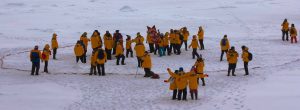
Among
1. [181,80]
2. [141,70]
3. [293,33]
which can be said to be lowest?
[141,70]

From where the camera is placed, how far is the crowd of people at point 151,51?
1512 cm

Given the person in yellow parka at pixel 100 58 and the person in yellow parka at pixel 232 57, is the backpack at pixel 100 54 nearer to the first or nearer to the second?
the person in yellow parka at pixel 100 58

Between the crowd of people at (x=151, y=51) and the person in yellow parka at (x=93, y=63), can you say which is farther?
the person in yellow parka at (x=93, y=63)

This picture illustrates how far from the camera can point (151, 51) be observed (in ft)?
82.1

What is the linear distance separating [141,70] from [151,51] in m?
4.47

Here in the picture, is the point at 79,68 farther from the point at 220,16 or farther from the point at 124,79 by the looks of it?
the point at 220,16

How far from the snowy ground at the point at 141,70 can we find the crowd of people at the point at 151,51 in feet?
1.53

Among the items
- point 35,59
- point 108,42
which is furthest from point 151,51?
point 35,59

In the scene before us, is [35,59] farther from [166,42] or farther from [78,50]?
[166,42]

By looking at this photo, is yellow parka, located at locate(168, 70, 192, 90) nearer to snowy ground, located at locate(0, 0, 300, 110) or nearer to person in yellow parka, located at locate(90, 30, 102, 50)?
snowy ground, located at locate(0, 0, 300, 110)

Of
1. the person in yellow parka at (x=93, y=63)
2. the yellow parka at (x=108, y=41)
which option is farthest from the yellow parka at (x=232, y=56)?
the yellow parka at (x=108, y=41)

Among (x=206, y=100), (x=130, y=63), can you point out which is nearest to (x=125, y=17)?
(x=130, y=63)

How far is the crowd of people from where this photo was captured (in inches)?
595

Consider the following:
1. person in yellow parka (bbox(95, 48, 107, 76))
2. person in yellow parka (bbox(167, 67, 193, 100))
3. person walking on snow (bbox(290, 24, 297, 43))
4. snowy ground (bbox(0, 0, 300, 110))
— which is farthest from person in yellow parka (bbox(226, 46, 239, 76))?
person walking on snow (bbox(290, 24, 297, 43))
